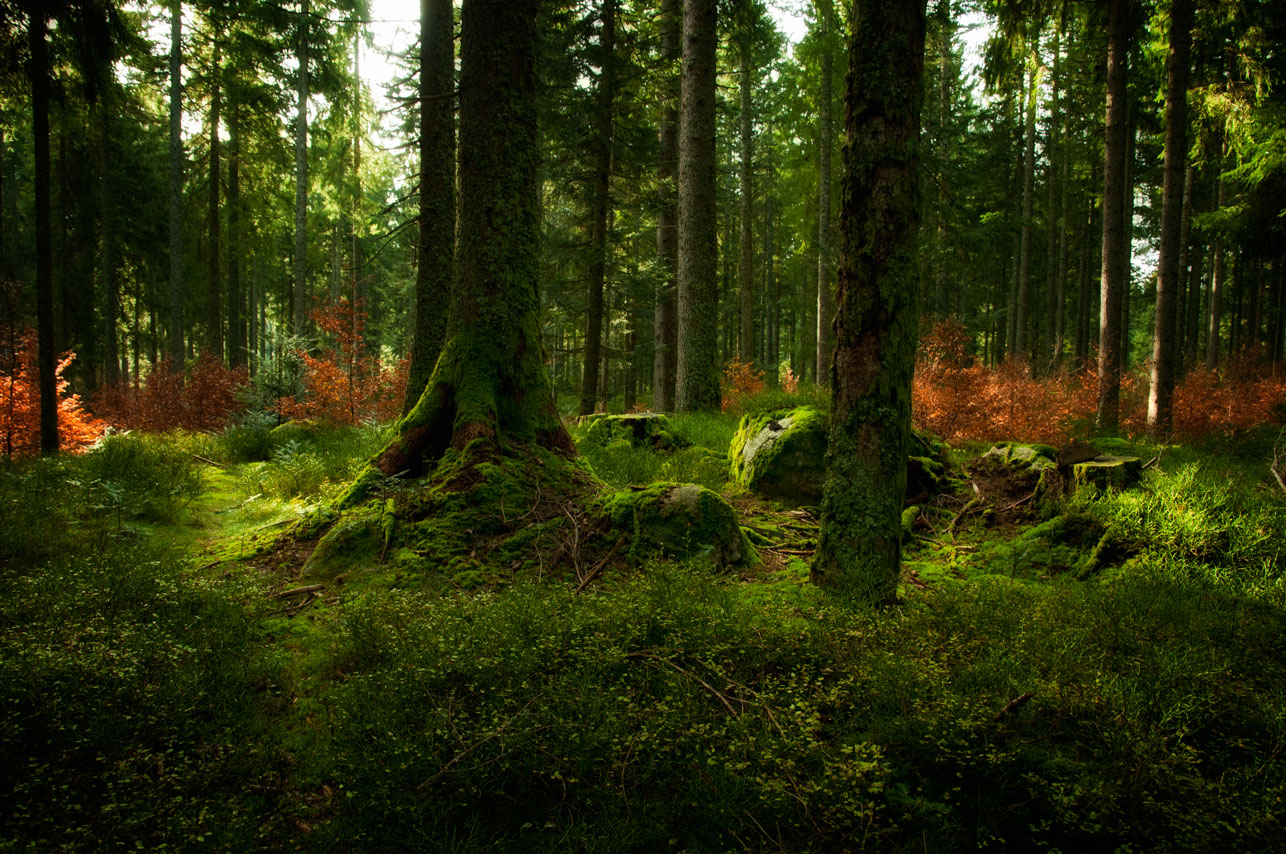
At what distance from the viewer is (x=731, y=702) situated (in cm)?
272

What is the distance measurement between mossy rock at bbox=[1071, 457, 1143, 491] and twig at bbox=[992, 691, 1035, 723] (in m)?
3.53

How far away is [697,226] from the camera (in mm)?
10125

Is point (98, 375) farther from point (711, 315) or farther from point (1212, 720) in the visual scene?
point (1212, 720)

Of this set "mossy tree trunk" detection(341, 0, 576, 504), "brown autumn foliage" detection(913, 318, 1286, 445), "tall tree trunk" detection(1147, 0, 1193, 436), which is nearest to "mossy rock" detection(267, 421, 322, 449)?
"mossy tree trunk" detection(341, 0, 576, 504)

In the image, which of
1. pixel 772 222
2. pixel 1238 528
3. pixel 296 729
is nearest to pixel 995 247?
pixel 772 222

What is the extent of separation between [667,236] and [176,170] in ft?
45.8

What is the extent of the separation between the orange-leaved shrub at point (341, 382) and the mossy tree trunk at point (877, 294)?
1048cm

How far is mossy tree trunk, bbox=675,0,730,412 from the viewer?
978cm

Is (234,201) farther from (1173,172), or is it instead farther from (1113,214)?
(1173,172)

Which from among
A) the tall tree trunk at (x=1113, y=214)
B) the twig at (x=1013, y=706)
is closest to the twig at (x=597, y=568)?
the twig at (x=1013, y=706)

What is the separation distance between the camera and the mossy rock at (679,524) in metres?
4.46

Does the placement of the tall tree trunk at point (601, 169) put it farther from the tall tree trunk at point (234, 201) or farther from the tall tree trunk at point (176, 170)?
the tall tree trunk at point (234, 201)

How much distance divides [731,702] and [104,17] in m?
13.3

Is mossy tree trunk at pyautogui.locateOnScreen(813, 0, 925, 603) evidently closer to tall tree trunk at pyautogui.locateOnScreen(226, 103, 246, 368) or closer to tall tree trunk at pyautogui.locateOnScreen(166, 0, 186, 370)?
tall tree trunk at pyautogui.locateOnScreen(166, 0, 186, 370)
